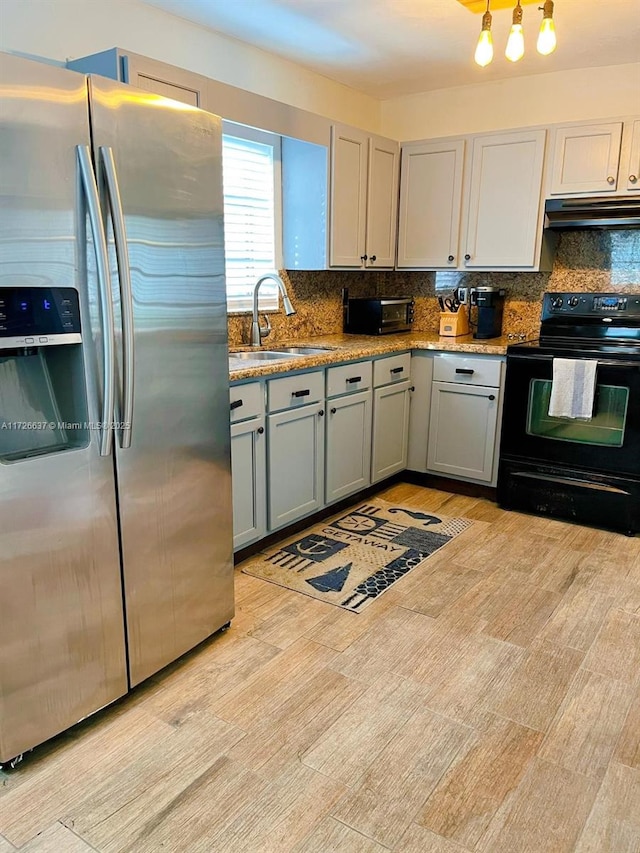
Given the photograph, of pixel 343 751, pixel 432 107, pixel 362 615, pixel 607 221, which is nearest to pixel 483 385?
pixel 607 221

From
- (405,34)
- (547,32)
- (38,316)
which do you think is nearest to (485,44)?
(547,32)

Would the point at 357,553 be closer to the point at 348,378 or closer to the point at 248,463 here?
the point at 248,463

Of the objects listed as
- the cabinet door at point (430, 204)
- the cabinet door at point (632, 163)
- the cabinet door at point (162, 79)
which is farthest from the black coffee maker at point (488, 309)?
the cabinet door at point (162, 79)

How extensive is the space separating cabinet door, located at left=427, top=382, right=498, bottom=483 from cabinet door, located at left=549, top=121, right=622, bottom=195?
1248 mm

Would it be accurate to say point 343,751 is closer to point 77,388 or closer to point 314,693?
point 314,693

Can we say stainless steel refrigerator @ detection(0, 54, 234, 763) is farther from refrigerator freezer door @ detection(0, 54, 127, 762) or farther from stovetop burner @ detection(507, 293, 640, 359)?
stovetop burner @ detection(507, 293, 640, 359)

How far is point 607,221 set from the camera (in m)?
3.42

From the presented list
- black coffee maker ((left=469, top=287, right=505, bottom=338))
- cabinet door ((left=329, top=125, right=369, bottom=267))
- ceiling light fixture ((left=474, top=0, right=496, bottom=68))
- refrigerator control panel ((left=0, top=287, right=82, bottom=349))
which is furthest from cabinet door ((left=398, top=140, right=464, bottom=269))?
refrigerator control panel ((left=0, top=287, right=82, bottom=349))

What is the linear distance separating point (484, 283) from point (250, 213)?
5.52 ft

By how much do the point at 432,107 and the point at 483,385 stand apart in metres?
2.01

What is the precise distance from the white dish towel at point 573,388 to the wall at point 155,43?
218cm

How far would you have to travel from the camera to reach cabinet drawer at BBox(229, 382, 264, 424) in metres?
2.66

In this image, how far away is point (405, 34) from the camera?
124 inches

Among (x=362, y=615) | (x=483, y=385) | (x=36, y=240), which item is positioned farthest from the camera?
(x=483, y=385)
